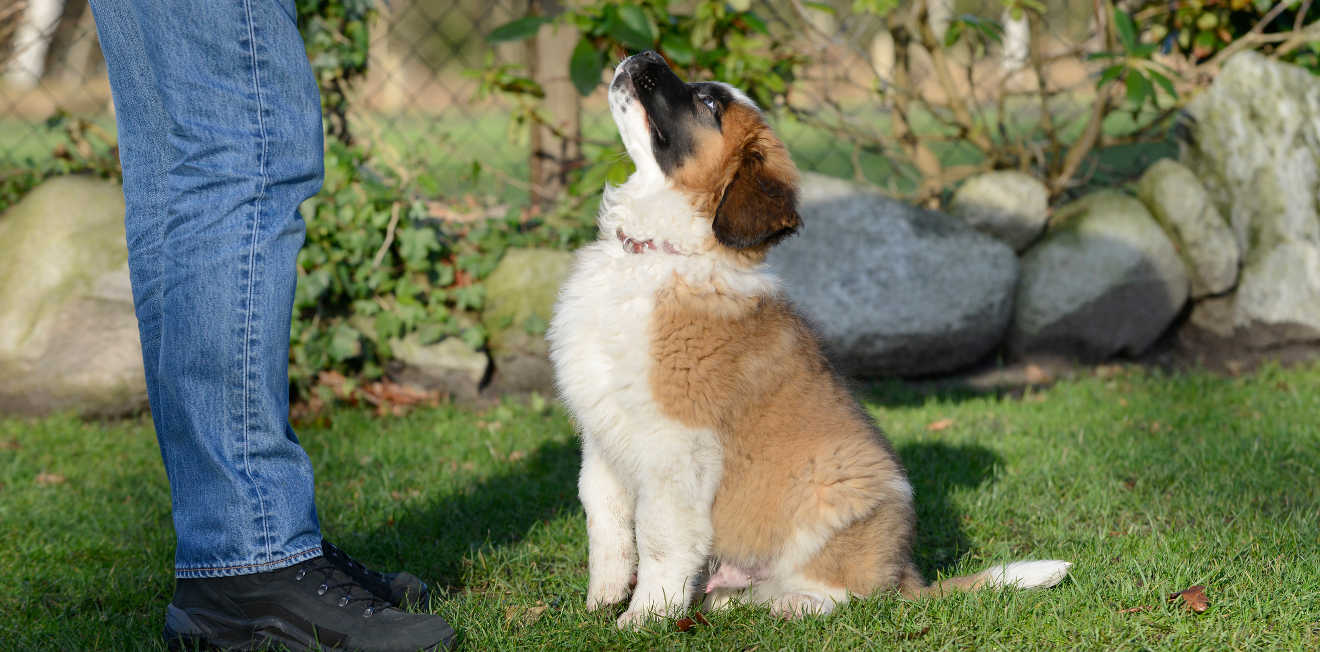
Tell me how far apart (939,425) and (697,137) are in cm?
244

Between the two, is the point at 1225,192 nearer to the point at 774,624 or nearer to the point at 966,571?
the point at 966,571

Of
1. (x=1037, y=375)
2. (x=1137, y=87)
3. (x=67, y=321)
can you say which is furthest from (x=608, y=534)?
(x=1137, y=87)

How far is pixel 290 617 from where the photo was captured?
8.20ft

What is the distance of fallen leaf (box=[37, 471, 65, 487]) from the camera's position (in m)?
4.29

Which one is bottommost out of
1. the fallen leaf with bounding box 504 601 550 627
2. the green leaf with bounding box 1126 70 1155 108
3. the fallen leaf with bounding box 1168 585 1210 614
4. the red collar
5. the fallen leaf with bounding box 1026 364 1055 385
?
the fallen leaf with bounding box 1026 364 1055 385

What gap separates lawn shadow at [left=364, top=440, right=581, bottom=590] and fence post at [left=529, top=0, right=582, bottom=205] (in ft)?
7.78

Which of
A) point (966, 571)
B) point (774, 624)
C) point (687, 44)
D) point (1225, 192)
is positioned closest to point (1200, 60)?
point (1225, 192)

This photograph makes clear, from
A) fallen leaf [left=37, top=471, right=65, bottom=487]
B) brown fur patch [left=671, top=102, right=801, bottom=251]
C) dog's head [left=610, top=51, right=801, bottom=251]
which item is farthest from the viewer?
fallen leaf [left=37, top=471, right=65, bottom=487]

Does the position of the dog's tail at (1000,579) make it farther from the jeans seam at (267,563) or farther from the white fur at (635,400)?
the jeans seam at (267,563)

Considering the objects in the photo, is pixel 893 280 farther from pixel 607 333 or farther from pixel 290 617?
pixel 290 617

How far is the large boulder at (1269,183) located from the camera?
5.95 meters

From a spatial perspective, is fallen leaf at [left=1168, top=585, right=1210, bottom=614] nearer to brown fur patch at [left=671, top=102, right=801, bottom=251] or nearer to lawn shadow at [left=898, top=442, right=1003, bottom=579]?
lawn shadow at [left=898, top=442, right=1003, bottom=579]

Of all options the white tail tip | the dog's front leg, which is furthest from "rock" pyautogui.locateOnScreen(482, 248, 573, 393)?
the white tail tip

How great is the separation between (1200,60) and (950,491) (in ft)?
13.8
